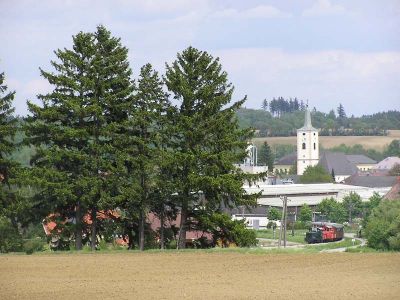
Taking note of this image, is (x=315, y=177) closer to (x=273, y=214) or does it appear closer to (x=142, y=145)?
(x=273, y=214)

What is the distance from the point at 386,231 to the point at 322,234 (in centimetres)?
2248

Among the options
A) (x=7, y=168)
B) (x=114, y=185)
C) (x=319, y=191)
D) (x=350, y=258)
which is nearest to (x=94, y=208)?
(x=114, y=185)

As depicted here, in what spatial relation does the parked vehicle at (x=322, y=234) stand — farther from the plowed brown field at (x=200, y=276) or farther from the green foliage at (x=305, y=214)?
the plowed brown field at (x=200, y=276)

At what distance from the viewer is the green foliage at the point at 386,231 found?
45644mm

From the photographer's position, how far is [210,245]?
136ft

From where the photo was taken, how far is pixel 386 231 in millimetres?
47500

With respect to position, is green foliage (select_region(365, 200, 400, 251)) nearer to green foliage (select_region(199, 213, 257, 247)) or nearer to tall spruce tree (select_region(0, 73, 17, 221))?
green foliage (select_region(199, 213, 257, 247))

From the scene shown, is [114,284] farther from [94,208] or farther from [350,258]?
[94,208]

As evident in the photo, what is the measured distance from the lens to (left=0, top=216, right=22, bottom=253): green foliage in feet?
134

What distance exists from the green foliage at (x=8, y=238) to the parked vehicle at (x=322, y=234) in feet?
107

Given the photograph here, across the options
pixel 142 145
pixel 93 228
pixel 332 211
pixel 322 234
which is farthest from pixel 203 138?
pixel 332 211

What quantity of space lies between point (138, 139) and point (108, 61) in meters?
Result: 3.52

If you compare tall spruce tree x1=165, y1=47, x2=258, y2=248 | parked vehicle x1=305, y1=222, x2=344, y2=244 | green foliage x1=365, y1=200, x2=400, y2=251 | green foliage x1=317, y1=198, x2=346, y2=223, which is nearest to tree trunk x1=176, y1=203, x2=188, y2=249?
tall spruce tree x1=165, y1=47, x2=258, y2=248

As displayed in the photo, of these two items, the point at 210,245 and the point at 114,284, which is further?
the point at 210,245
